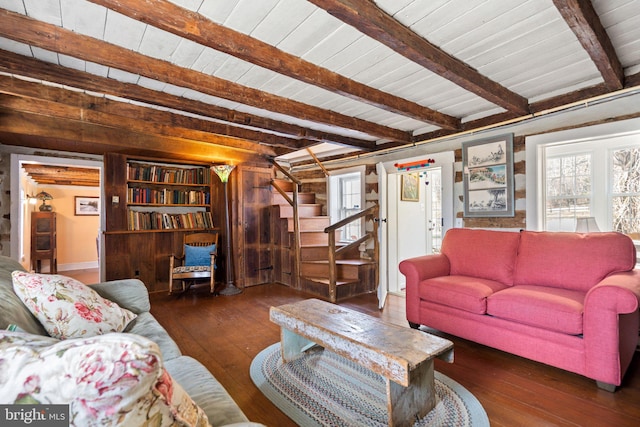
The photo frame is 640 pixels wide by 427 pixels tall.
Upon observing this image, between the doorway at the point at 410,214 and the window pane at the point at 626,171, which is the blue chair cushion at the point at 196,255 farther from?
the window pane at the point at 626,171

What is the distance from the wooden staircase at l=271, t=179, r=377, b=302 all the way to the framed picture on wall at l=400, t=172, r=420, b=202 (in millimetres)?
1077

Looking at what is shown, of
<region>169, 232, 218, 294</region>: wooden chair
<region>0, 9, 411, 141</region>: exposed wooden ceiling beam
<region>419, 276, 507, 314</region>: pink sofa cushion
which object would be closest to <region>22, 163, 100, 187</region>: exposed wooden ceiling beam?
<region>169, 232, 218, 294</region>: wooden chair

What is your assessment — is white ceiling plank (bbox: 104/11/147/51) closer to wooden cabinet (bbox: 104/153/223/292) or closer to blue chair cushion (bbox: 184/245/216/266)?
wooden cabinet (bbox: 104/153/223/292)

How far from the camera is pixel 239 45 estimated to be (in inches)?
72.7

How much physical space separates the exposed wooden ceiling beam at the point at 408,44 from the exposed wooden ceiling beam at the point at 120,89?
2.01m

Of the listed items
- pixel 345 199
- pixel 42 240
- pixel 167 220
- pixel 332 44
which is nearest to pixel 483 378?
pixel 332 44

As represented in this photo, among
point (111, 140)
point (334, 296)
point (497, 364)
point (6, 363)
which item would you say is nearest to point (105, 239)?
point (111, 140)

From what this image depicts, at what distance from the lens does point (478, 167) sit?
3.53 m

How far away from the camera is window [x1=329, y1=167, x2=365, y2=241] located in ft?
17.6

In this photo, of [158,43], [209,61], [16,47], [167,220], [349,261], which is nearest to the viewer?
[158,43]

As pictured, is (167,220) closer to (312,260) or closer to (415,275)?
(312,260)

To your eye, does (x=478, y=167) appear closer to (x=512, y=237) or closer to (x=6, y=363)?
(x=512, y=237)

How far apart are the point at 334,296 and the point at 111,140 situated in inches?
137

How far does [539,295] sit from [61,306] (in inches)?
119
